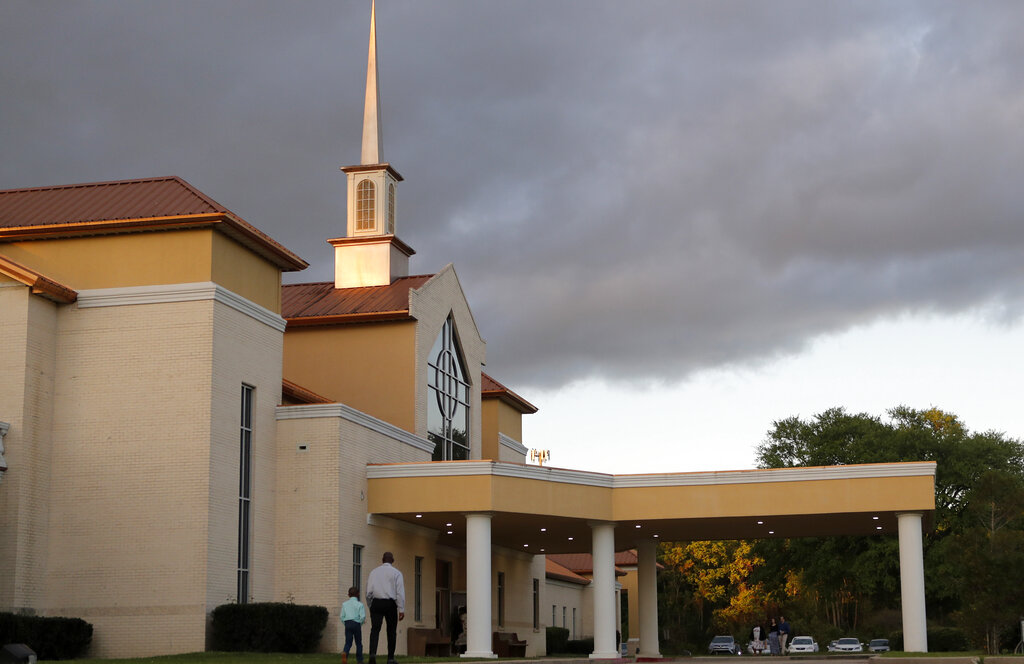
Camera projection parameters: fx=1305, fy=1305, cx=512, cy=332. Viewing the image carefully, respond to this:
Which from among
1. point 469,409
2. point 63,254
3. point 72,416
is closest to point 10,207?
point 63,254

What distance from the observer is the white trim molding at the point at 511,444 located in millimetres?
50000

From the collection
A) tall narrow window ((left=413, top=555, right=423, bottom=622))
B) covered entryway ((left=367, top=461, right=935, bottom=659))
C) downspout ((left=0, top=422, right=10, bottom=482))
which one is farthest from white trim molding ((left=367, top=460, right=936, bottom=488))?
downspout ((left=0, top=422, right=10, bottom=482))

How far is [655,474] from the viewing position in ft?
119

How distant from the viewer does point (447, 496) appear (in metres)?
34.0

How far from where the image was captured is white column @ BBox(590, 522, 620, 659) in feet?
117

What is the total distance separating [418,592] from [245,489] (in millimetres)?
8017

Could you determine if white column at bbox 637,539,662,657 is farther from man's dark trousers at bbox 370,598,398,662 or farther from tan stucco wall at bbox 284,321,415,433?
man's dark trousers at bbox 370,598,398,662

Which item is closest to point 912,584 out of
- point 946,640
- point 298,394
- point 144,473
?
point 298,394

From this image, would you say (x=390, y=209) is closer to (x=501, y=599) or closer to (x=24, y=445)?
(x=501, y=599)

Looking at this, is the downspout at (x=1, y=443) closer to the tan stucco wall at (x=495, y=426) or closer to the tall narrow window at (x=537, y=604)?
the tan stucco wall at (x=495, y=426)

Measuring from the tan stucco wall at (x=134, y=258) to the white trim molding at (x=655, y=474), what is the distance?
270 inches

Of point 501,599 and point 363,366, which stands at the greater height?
point 363,366

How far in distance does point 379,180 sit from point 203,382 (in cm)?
1641

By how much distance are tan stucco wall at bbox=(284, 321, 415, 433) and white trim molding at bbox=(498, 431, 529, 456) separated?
1039 cm
